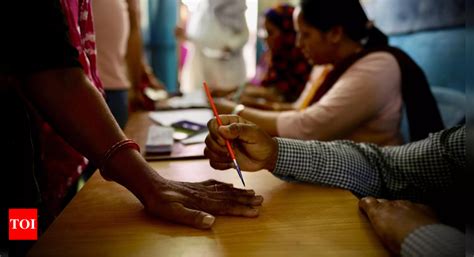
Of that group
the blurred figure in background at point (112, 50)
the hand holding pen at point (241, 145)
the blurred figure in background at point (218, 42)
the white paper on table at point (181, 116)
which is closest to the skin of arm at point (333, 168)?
the hand holding pen at point (241, 145)

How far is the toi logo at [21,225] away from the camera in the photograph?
25.6 inches

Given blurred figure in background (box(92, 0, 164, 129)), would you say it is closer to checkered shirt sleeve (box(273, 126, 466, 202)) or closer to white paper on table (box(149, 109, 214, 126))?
white paper on table (box(149, 109, 214, 126))

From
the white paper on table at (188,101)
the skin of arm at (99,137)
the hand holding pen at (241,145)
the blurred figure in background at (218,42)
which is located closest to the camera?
the skin of arm at (99,137)

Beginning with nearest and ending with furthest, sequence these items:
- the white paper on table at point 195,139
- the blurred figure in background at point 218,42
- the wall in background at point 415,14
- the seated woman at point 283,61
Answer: the white paper on table at point 195,139 < the wall in background at point 415,14 < the blurred figure in background at point 218,42 < the seated woman at point 283,61

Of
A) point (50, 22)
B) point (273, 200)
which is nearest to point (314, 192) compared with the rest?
point (273, 200)

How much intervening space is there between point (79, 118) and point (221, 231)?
31cm

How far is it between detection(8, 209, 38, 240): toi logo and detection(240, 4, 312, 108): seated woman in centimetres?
210

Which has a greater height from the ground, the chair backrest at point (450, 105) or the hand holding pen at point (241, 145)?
the hand holding pen at point (241, 145)

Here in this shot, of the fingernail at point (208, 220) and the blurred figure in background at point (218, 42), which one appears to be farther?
the blurred figure in background at point (218, 42)

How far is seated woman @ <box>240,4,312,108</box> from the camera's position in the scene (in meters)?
2.71

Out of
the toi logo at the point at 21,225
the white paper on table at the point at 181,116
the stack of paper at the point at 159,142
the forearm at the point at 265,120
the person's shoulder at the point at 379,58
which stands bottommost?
the white paper on table at the point at 181,116

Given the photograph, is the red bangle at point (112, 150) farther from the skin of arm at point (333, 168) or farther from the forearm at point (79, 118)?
the skin of arm at point (333, 168)

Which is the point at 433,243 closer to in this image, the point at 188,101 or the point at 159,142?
the point at 159,142

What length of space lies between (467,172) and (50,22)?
2.18 feet
